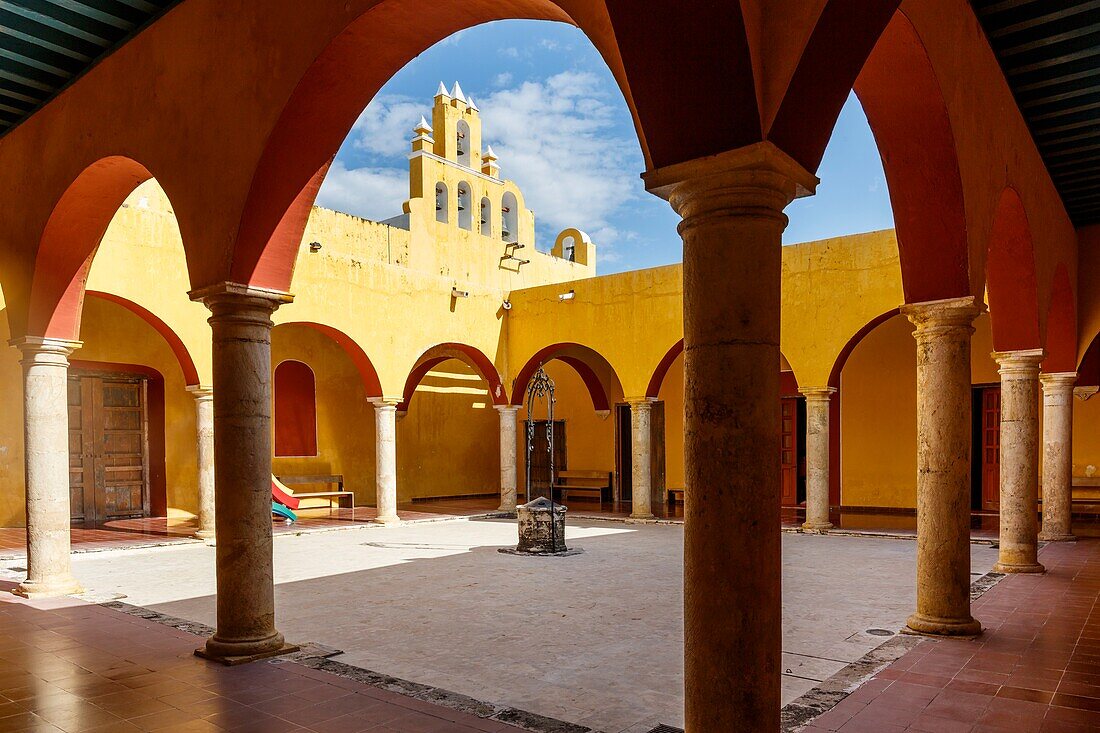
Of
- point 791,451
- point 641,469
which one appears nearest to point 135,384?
point 641,469

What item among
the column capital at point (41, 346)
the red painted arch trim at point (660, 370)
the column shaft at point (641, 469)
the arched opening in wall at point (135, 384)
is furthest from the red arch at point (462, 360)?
the column capital at point (41, 346)

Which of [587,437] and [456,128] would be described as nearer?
[587,437]

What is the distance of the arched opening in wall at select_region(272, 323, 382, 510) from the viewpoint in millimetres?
18281

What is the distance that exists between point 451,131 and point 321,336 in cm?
795

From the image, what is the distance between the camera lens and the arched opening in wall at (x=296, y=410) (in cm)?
1852

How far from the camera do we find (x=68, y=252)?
306 inches

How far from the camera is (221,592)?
5590mm

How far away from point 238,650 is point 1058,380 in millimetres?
11086

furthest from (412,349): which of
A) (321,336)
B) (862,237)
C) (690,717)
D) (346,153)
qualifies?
(346,153)

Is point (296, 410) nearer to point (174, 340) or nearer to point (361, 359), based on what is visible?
point (361, 359)

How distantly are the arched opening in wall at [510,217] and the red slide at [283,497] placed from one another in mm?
12136

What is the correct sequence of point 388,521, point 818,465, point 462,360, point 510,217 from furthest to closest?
point 510,217, point 462,360, point 388,521, point 818,465

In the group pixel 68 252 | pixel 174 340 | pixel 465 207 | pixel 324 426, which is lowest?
pixel 324 426

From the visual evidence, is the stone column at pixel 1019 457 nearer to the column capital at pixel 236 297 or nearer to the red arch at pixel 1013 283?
the red arch at pixel 1013 283
